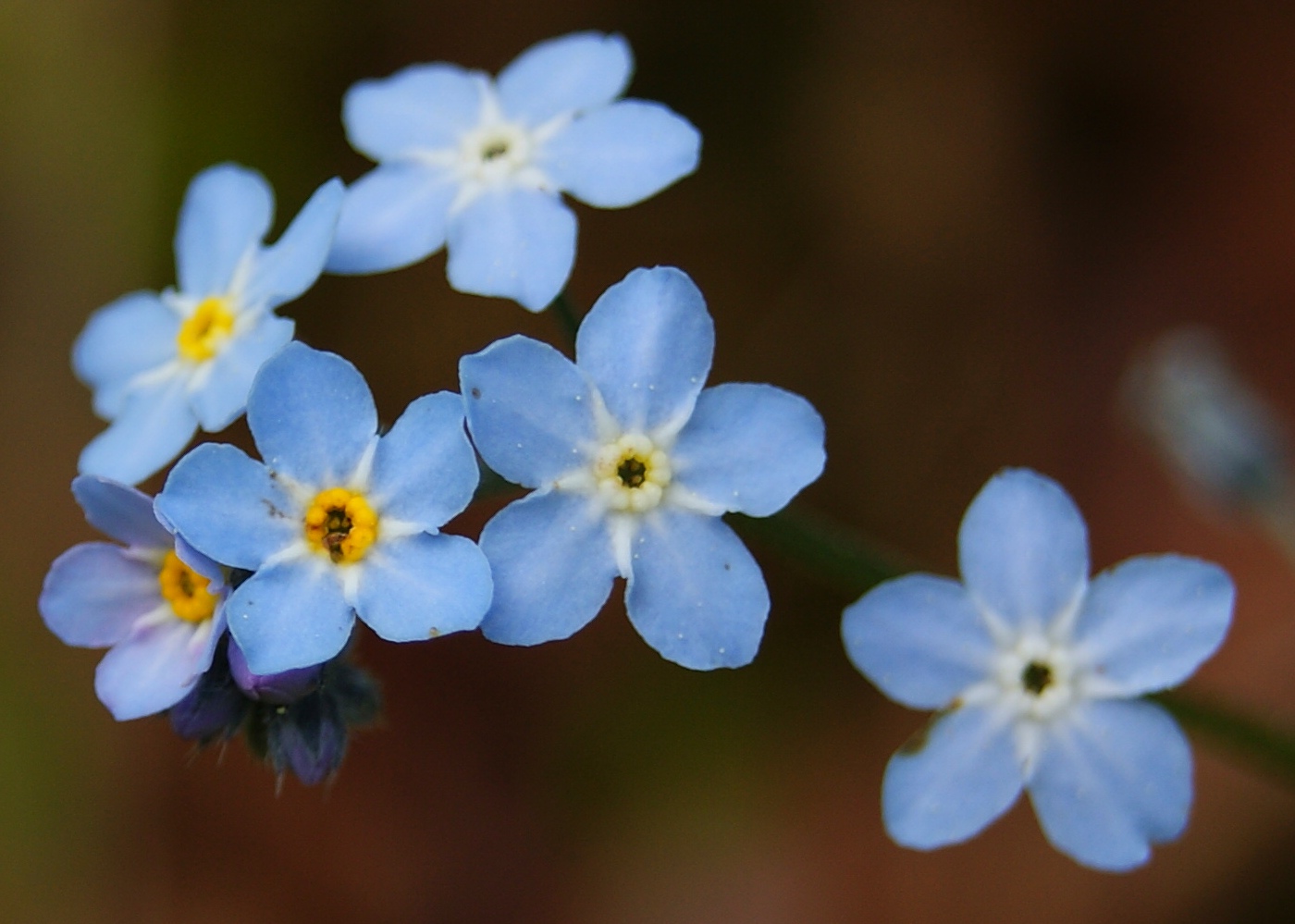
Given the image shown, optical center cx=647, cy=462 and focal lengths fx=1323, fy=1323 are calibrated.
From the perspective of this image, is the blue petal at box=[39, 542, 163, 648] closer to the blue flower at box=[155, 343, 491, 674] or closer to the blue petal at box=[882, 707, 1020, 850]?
the blue flower at box=[155, 343, 491, 674]

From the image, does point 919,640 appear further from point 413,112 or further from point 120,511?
point 413,112

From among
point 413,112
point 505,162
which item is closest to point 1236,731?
point 505,162

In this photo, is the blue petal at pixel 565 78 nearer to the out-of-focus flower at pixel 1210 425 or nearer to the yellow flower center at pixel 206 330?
the yellow flower center at pixel 206 330

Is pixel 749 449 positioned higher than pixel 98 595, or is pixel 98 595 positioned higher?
pixel 749 449

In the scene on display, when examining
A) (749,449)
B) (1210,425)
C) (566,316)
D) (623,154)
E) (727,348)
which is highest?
(727,348)

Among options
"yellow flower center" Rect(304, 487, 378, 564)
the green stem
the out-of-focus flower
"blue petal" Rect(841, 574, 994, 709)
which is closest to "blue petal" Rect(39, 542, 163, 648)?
"yellow flower center" Rect(304, 487, 378, 564)

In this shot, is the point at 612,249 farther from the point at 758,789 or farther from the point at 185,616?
the point at 185,616
